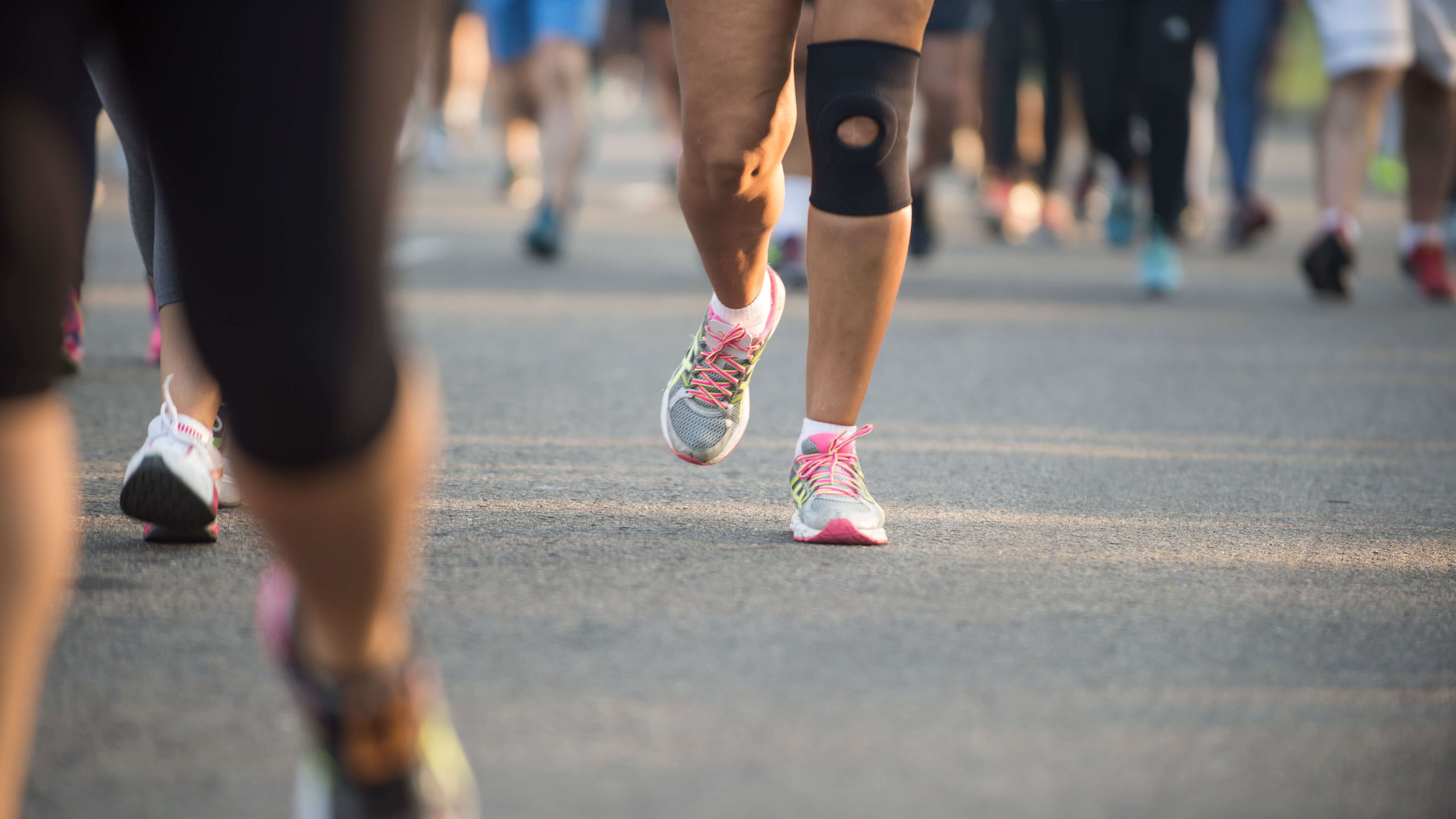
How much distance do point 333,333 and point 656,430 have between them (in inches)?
91.6

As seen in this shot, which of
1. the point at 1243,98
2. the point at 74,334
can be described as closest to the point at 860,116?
the point at 74,334

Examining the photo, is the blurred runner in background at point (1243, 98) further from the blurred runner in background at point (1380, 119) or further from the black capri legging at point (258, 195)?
the black capri legging at point (258, 195)

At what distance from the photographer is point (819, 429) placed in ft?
8.21

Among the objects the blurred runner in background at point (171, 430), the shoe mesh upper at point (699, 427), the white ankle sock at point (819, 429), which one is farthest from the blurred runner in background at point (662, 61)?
the white ankle sock at point (819, 429)

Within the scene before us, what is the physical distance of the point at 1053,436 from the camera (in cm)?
349

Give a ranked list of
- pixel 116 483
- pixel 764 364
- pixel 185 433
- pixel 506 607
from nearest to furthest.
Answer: pixel 506 607 < pixel 185 433 < pixel 116 483 < pixel 764 364

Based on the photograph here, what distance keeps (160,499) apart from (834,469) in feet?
3.46

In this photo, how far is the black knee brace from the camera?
238 centimetres

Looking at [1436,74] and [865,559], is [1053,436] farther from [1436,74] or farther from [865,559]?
[1436,74]

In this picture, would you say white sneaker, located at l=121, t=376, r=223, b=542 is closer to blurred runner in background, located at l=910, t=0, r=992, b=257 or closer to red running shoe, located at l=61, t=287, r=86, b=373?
red running shoe, located at l=61, t=287, r=86, b=373

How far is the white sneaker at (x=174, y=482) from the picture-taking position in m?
2.29

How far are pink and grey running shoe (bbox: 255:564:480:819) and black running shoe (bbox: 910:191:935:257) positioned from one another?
5753 millimetres

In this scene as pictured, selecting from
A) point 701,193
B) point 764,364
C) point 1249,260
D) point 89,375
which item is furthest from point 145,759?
point 1249,260

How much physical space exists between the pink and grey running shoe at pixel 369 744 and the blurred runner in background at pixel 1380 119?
206 inches
